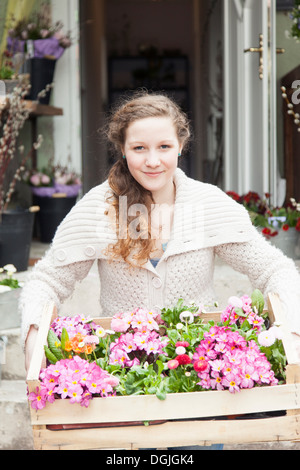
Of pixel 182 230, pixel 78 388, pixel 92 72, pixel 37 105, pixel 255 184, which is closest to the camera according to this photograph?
pixel 78 388

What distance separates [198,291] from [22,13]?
276 centimetres

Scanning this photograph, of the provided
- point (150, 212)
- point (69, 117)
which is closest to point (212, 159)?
point (69, 117)

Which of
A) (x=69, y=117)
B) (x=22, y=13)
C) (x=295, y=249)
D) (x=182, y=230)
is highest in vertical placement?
(x=22, y=13)

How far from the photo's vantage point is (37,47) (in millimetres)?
3727

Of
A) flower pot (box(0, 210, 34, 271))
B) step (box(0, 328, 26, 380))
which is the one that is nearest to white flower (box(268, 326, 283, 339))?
step (box(0, 328, 26, 380))

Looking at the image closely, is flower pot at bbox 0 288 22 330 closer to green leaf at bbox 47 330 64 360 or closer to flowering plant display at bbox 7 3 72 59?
green leaf at bbox 47 330 64 360

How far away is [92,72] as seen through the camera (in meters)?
6.63

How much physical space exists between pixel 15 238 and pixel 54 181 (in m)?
0.79

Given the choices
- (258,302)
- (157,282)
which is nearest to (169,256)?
(157,282)

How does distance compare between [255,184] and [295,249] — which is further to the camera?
[255,184]

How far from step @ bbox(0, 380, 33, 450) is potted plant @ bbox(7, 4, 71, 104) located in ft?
6.50

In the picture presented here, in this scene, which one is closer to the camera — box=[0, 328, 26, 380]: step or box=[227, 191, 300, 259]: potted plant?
box=[0, 328, 26, 380]: step

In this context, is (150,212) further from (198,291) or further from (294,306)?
(294,306)

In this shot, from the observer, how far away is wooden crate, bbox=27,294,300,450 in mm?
1047
